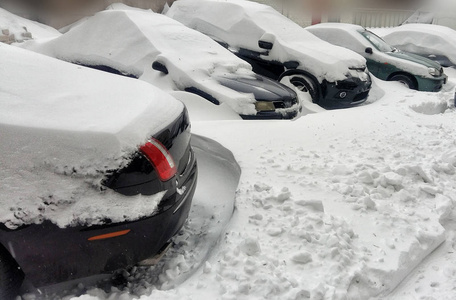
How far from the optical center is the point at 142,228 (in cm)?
215

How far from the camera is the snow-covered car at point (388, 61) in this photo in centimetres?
841

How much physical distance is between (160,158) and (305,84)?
5.05 meters

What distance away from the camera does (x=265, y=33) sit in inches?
279

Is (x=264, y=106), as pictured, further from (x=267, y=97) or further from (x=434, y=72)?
(x=434, y=72)

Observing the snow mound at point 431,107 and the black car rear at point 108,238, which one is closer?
the black car rear at point 108,238

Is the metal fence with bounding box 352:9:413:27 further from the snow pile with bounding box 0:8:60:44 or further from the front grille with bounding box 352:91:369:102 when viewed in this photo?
the snow pile with bounding box 0:8:60:44

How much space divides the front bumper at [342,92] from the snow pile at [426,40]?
543cm

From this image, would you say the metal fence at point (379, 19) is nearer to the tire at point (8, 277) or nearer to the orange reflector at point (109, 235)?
the orange reflector at point (109, 235)

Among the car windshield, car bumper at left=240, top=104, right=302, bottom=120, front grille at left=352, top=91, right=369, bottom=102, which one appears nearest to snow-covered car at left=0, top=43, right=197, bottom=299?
car bumper at left=240, top=104, right=302, bottom=120

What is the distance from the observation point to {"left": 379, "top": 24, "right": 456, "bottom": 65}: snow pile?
10992 millimetres

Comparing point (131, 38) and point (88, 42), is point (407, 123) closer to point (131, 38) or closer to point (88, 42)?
point (131, 38)

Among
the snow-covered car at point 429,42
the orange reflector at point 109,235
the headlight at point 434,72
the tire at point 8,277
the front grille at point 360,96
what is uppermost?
the orange reflector at point 109,235

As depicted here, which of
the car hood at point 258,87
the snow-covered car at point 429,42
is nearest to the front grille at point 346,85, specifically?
the car hood at point 258,87

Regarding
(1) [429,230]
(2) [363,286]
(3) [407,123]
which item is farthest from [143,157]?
(3) [407,123]
